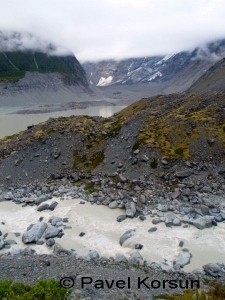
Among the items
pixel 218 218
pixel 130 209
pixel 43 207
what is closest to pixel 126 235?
pixel 130 209

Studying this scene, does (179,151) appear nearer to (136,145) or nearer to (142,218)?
(136,145)

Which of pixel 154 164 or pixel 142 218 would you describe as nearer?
pixel 142 218

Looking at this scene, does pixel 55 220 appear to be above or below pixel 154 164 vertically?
below

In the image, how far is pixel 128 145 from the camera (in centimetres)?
4269

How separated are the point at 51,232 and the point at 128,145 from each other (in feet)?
64.8

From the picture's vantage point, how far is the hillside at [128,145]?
3869 cm

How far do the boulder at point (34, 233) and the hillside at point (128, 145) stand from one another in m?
13.4

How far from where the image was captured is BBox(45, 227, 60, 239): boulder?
1041 inches

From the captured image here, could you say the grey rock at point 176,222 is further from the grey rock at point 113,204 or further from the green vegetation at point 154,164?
the green vegetation at point 154,164

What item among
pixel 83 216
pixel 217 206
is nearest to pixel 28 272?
pixel 83 216

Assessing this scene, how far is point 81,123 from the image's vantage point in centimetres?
5056

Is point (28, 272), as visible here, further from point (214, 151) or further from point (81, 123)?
point (81, 123)

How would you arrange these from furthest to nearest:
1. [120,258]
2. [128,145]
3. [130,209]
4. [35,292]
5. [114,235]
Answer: [128,145] → [130,209] → [114,235] → [120,258] → [35,292]

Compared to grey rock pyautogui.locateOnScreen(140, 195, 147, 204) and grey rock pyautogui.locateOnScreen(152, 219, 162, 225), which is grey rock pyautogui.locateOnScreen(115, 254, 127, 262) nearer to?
grey rock pyautogui.locateOnScreen(152, 219, 162, 225)
